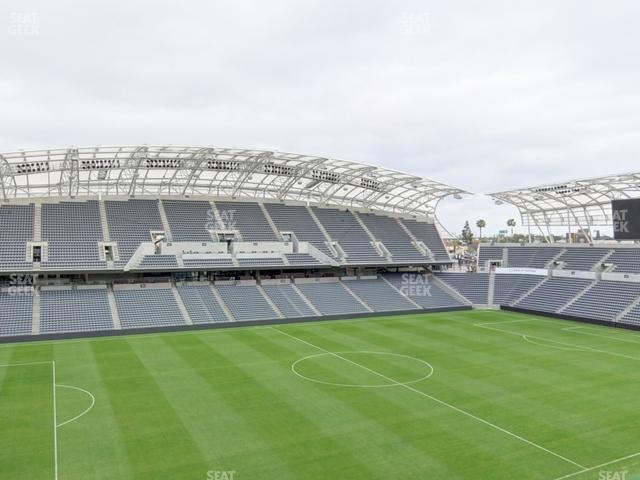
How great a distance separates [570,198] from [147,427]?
40089 millimetres

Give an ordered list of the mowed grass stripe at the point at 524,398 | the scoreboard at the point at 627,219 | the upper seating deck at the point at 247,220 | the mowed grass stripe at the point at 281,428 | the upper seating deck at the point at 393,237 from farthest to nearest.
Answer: the upper seating deck at the point at 393,237 → the upper seating deck at the point at 247,220 → the scoreboard at the point at 627,219 → the mowed grass stripe at the point at 524,398 → the mowed grass stripe at the point at 281,428

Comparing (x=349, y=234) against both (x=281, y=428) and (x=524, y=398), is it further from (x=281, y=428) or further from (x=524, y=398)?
(x=281, y=428)

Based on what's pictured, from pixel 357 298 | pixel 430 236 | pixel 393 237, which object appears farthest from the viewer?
pixel 430 236

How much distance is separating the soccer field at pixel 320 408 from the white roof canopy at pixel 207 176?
13489 millimetres

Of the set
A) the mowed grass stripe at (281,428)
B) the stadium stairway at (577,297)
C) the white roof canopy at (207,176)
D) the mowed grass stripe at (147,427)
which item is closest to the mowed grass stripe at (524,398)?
the mowed grass stripe at (281,428)

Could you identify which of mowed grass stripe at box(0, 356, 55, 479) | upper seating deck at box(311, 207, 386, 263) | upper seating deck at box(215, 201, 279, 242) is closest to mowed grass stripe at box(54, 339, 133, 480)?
mowed grass stripe at box(0, 356, 55, 479)

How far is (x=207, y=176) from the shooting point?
43.9m

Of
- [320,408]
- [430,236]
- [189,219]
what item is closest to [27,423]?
[320,408]

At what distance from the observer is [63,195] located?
42.6 meters

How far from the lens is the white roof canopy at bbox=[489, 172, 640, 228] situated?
37.8 meters

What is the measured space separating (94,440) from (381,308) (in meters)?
29.4

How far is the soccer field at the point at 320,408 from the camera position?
13.9m

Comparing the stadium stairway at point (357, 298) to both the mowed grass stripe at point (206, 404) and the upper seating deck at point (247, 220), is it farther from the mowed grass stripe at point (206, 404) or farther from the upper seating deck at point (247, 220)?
the mowed grass stripe at point (206, 404)

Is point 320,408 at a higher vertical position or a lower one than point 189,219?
lower
